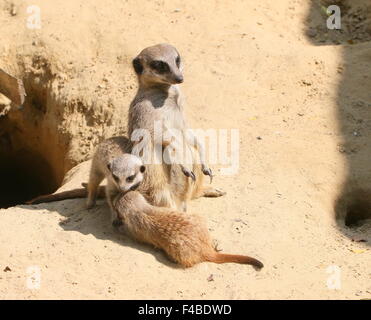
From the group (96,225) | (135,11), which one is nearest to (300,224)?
(96,225)

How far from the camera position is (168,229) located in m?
3.98

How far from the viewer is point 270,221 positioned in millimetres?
4324

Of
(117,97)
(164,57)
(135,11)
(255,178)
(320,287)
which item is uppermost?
(135,11)

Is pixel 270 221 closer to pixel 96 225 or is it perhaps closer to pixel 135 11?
pixel 96 225

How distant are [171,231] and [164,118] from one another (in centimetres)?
87

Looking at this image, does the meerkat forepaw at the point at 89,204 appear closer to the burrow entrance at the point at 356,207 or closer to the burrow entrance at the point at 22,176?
the burrow entrance at the point at 356,207

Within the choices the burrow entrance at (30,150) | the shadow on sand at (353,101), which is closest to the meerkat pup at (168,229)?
the shadow on sand at (353,101)

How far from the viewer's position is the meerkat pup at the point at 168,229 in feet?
12.8

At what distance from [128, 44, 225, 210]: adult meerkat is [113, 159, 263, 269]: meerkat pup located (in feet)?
0.60

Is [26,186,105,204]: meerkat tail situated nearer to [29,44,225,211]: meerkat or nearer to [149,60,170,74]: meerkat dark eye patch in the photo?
[29,44,225,211]: meerkat

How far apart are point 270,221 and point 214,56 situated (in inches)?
83.0

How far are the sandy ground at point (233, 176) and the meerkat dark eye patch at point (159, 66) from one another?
0.95 meters

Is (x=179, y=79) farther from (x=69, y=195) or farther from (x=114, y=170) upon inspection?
(x=69, y=195)

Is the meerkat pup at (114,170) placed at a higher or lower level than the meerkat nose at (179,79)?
lower
